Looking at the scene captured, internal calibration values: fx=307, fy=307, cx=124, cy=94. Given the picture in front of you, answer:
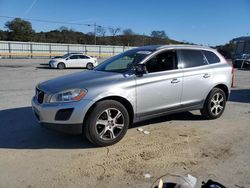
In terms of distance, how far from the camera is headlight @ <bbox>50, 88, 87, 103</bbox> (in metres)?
4.91

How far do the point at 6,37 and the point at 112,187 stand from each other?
7749 cm

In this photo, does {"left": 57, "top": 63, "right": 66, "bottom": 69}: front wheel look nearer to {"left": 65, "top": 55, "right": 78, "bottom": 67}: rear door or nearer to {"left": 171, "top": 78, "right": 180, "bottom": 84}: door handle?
{"left": 65, "top": 55, "right": 78, "bottom": 67}: rear door

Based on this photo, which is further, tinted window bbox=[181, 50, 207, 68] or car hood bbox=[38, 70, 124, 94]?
tinted window bbox=[181, 50, 207, 68]

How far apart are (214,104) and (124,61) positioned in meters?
2.29

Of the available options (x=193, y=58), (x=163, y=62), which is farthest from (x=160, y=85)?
(x=193, y=58)

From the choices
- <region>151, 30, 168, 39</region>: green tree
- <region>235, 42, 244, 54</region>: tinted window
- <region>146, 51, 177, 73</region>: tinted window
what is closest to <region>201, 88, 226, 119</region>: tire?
<region>146, 51, 177, 73</region>: tinted window

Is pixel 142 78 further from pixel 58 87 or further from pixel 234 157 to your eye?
pixel 234 157

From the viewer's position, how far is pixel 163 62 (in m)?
6.04

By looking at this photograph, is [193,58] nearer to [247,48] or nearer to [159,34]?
[247,48]

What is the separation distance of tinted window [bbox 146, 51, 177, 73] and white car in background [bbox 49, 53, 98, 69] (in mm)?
21959

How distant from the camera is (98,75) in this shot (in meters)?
5.58

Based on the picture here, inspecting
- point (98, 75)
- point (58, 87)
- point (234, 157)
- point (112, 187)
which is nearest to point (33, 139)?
point (58, 87)

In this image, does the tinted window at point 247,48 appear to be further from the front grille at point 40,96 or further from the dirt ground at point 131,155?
the front grille at point 40,96

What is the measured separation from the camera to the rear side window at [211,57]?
268 inches
